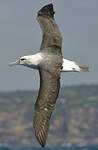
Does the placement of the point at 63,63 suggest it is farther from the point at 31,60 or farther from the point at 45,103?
the point at 45,103

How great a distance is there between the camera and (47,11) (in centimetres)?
2509

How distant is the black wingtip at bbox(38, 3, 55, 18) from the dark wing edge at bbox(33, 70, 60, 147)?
3396 mm

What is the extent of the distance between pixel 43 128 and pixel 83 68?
3318 millimetres

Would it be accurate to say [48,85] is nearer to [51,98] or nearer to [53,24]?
[51,98]

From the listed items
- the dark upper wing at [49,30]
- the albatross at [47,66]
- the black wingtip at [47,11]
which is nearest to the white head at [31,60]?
the albatross at [47,66]

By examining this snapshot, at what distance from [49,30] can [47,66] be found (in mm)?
2275

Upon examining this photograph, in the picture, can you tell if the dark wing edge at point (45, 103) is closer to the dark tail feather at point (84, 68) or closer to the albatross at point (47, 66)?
the albatross at point (47, 66)

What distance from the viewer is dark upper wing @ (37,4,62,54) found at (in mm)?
23483

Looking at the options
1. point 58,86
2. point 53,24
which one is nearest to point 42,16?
point 53,24

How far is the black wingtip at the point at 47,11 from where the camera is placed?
984 inches

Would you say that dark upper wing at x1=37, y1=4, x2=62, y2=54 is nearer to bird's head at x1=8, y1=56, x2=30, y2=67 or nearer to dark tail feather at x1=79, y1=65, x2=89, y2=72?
bird's head at x1=8, y1=56, x2=30, y2=67

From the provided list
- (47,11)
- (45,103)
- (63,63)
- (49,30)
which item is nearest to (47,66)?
(63,63)

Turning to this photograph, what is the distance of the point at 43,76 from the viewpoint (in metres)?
22.2

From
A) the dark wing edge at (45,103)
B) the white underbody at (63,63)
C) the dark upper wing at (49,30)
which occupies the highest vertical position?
the dark upper wing at (49,30)
